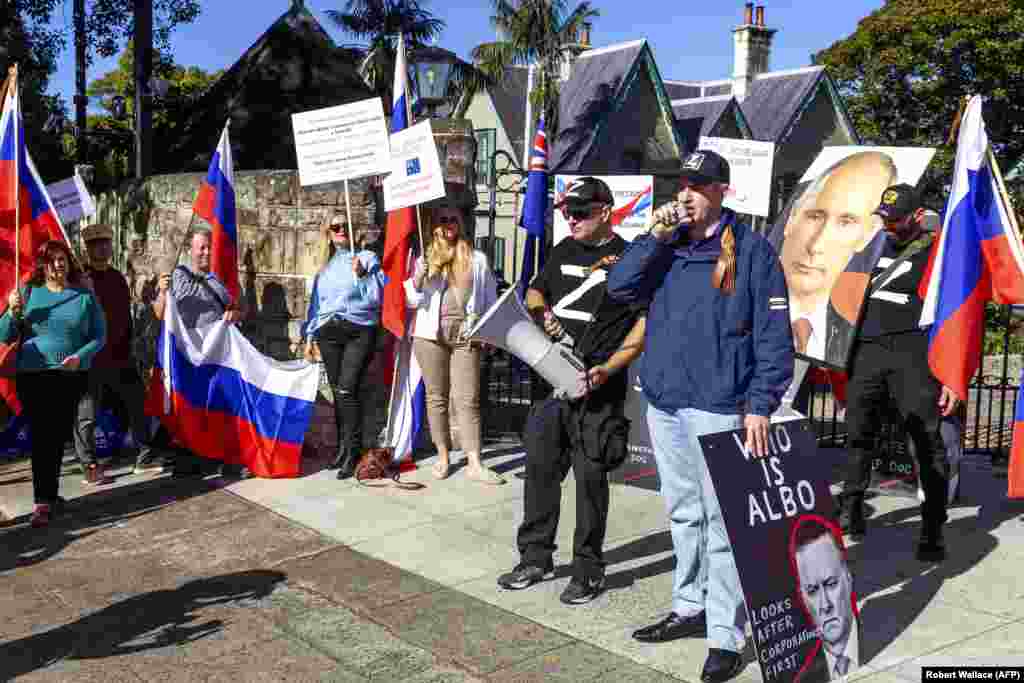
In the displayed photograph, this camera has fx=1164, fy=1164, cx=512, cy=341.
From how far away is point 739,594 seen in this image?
4477 millimetres

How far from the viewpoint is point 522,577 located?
5.67 m

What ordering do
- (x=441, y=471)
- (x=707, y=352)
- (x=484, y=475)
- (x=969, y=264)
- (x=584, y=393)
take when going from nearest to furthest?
(x=707, y=352), (x=584, y=393), (x=969, y=264), (x=484, y=475), (x=441, y=471)

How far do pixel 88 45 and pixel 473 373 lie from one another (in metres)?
10.7

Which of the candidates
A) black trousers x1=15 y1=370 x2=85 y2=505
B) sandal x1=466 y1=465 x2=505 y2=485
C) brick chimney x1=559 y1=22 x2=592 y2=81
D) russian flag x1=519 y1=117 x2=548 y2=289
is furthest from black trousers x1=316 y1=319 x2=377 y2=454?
brick chimney x1=559 y1=22 x2=592 y2=81

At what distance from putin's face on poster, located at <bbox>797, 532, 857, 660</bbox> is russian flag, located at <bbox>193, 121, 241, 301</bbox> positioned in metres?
5.36

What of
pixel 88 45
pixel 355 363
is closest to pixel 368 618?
pixel 355 363

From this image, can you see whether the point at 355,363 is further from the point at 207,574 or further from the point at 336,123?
the point at 207,574

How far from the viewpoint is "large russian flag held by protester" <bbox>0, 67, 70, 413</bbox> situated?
7438mm

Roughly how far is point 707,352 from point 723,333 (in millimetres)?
98

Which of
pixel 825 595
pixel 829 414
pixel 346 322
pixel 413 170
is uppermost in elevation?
pixel 413 170

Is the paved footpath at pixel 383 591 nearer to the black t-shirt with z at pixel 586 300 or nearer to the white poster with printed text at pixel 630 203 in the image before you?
the black t-shirt with z at pixel 586 300

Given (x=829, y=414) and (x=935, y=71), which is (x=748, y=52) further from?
(x=829, y=414)

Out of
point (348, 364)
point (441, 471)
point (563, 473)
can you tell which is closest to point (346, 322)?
point (348, 364)

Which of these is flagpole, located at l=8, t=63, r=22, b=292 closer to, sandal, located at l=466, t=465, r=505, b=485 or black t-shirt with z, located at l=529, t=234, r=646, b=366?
sandal, located at l=466, t=465, r=505, b=485
